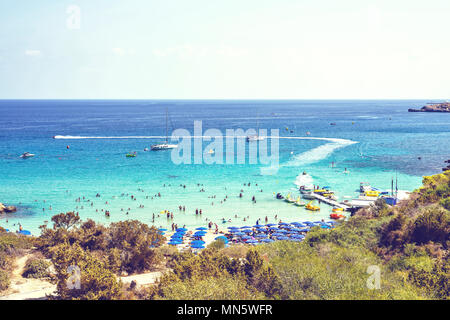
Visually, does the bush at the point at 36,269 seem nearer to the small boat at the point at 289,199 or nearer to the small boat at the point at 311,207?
the small boat at the point at 311,207

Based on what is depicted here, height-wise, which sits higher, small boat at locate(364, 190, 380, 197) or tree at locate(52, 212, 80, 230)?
tree at locate(52, 212, 80, 230)

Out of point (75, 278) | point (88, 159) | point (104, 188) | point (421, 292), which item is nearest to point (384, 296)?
point (421, 292)

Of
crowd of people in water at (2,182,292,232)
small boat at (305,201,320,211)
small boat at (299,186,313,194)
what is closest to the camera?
crowd of people in water at (2,182,292,232)

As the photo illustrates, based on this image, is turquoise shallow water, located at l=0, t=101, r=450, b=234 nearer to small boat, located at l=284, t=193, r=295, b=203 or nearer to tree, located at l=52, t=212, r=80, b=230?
small boat, located at l=284, t=193, r=295, b=203

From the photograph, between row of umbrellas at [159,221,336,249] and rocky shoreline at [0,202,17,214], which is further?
rocky shoreline at [0,202,17,214]

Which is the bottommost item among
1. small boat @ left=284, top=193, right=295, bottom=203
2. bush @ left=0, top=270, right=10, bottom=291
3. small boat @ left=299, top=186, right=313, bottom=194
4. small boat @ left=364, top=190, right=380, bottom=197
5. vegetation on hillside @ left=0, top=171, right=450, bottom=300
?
small boat @ left=284, top=193, right=295, bottom=203

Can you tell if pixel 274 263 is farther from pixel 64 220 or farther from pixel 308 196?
pixel 308 196

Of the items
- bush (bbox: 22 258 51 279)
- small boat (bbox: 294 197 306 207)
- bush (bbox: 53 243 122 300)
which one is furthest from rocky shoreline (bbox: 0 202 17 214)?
small boat (bbox: 294 197 306 207)
